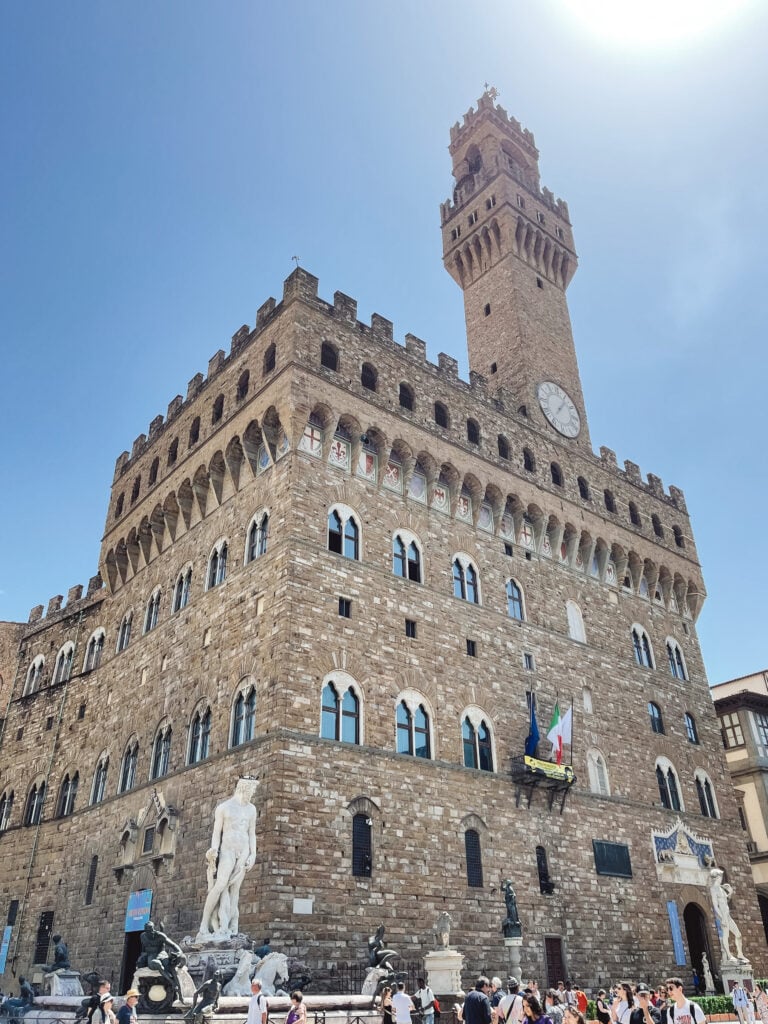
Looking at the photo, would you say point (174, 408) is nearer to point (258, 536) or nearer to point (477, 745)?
point (258, 536)

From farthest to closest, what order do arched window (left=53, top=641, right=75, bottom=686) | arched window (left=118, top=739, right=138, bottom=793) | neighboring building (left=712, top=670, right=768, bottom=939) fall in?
neighboring building (left=712, top=670, right=768, bottom=939) < arched window (left=53, top=641, right=75, bottom=686) < arched window (left=118, top=739, right=138, bottom=793)

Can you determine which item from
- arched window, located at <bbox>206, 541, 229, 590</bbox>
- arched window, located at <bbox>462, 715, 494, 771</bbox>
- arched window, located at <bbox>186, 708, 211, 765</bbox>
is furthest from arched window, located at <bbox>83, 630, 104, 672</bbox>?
arched window, located at <bbox>462, 715, 494, 771</bbox>

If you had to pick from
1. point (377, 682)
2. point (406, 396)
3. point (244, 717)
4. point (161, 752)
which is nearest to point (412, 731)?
point (377, 682)

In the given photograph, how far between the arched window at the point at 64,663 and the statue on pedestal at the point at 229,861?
1611cm

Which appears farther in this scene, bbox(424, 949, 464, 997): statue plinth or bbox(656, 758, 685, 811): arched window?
bbox(656, 758, 685, 811): arched window

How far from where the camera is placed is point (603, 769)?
80.9 feet

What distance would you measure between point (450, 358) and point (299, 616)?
11.1 meters

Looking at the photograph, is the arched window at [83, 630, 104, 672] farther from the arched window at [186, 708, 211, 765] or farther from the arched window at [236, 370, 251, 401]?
the arched window at [236, 370, 251, 401]

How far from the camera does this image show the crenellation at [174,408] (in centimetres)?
2758

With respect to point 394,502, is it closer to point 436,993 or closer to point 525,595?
point 525,595

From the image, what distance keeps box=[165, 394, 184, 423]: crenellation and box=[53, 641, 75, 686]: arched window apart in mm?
9433

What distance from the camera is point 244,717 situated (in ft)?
62.0

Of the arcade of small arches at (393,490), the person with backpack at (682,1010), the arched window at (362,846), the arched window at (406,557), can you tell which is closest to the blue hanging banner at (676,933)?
the arcade of small arches at (393,490)

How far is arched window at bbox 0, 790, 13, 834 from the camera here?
28.3 m
